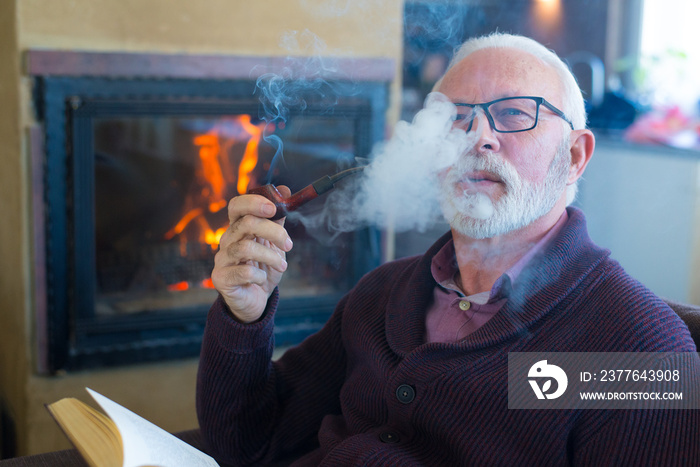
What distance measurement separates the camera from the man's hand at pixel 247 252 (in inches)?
45.1

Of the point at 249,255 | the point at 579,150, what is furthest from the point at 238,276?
the point at 579,150

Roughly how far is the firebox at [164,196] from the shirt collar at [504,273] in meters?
0.83

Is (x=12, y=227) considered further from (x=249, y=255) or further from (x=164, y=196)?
(x=249, y=255)

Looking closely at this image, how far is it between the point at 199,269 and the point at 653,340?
178 cm

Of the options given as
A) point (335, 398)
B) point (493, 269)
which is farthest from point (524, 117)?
point (335, 398)

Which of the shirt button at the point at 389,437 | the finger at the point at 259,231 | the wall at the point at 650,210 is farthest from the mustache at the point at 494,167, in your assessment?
the wall at the point at 650,210

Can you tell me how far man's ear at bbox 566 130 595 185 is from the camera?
4.12 ft

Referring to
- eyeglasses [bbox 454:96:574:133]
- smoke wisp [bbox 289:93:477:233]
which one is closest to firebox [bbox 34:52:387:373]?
smoke wisp [bbox 289:93:477:233]

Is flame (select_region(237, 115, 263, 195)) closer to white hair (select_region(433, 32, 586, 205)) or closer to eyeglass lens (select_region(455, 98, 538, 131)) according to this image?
white hair (select_region(433, 32, 586, 205))

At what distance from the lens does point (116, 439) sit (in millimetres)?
911

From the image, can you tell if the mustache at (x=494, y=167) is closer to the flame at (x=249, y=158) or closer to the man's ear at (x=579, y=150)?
the man's ear at (x=579, y=150)

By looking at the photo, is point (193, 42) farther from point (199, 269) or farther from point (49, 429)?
point (49, 429)

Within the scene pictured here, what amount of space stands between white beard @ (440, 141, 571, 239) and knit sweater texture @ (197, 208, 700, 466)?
0.22ft

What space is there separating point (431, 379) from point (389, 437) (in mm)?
130
